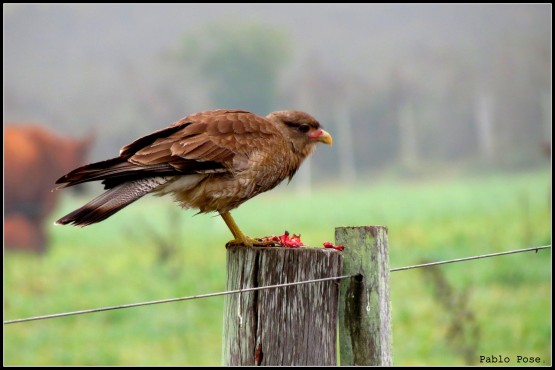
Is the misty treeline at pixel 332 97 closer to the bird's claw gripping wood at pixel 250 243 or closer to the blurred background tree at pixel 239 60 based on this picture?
the blurred background tree at pixel 239 60

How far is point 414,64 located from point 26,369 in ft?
94.8

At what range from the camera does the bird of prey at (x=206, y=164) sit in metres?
4.52

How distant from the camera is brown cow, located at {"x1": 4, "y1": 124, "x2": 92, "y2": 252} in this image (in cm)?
1648

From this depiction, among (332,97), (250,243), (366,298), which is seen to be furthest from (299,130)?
(332,97)

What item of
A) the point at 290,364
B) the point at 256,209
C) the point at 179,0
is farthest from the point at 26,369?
the point at 179,0

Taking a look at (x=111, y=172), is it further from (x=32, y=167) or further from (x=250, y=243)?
(x=32, y=167)

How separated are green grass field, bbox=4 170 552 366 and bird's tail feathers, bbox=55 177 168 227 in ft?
18.1

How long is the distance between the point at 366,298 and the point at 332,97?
93.5 ft

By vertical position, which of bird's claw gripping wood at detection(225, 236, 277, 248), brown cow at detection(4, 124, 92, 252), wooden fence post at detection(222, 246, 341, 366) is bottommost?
wooden fence post at detection(222, 246, 341, 366)

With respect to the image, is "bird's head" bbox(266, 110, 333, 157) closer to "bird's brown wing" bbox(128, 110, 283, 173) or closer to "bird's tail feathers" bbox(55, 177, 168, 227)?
"bird's brown wing" bbox(128, 110, 283, 173)

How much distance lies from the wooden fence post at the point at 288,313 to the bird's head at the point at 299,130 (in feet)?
6.42

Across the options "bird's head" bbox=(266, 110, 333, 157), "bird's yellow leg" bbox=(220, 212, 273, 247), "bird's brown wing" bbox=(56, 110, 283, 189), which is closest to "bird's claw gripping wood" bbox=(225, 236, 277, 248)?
"bird's yellow leg" bbox=(220, 212, 273, 247)

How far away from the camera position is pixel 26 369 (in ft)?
30.9

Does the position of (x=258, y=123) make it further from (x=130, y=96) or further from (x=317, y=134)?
(x=130, y=96)
